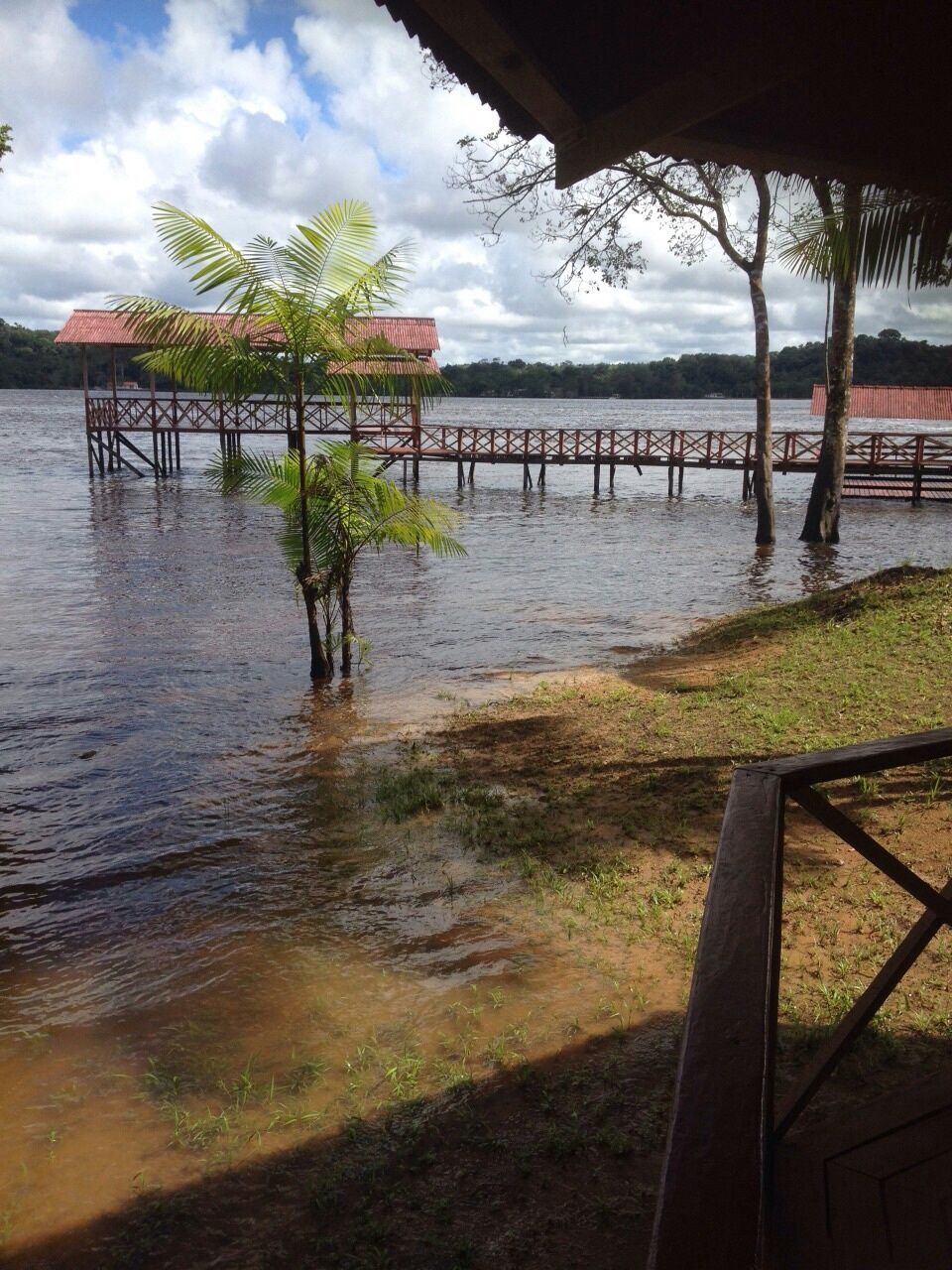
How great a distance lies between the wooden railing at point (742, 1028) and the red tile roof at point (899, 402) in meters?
34.1

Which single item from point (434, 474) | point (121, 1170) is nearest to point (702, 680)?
point (121, 1170)

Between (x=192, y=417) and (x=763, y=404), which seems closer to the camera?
(x=763, y=404)

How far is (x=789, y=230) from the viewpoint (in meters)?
6.53

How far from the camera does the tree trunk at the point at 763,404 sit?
67.2 ft

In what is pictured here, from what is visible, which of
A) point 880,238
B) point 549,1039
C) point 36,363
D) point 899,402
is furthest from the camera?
point 36,363

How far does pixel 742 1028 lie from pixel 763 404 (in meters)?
20.9

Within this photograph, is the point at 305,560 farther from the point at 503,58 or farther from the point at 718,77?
the point at 718,77

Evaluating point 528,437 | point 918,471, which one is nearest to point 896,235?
point 918,471

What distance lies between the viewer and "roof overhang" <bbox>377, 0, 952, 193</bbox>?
3.09m

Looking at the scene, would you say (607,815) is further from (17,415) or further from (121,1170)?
(17,415)

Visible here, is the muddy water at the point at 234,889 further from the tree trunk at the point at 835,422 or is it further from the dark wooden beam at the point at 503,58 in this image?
the tree trunk at the point at 835,422

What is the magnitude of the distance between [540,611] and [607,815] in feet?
30.6

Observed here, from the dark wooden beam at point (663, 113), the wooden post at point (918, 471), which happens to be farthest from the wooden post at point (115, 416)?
the dark wooden beam at point (663, 113)

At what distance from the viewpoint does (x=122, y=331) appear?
121ft
